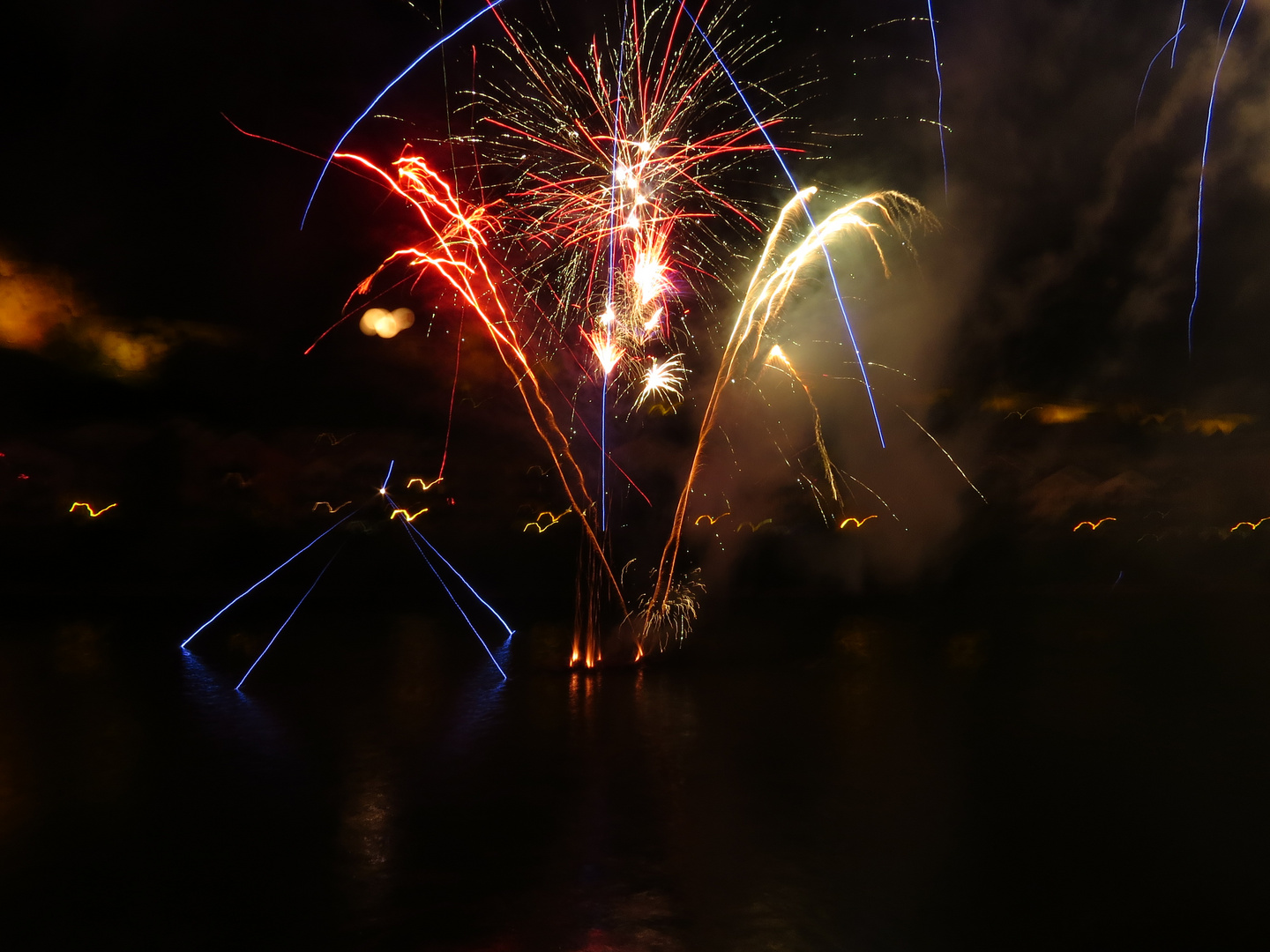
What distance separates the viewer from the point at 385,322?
14.7 meters

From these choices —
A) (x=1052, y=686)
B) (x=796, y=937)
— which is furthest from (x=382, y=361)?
(x=796, y=937)

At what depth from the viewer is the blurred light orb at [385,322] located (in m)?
14.5

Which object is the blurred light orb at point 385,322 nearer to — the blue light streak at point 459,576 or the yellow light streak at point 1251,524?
the blue light streak at point 459,576

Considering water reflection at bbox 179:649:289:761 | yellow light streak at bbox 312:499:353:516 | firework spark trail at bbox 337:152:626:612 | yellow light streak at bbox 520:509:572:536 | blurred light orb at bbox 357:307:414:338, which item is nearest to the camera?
water reflection at bbox 179:649:289:761

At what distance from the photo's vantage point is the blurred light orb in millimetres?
14531

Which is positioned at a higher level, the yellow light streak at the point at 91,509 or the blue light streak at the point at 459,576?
the yellow light streak at the point at 91,509

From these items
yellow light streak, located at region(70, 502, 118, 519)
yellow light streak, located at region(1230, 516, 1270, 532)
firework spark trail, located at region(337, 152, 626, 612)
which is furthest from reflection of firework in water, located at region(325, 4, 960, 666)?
yellow light streak, located at region(1230, 516, 1270, 532)

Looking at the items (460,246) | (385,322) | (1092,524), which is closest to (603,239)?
(460,246)

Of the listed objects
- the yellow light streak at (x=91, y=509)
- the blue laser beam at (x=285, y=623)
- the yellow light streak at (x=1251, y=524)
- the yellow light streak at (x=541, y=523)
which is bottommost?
the blue laser beam at (x=285, y=623)

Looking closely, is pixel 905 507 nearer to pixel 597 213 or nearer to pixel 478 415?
pixel 478 415

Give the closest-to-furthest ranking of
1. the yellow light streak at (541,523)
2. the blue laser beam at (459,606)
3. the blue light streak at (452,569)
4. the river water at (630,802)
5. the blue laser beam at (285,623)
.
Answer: the river water at (630,802)
the blue laser beam at (285,623)
the blue laser beam at (459,606)
the blue light streak at (452,569)
the yellow light streak at (541,523)

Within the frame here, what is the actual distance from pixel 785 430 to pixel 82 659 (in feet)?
39.2

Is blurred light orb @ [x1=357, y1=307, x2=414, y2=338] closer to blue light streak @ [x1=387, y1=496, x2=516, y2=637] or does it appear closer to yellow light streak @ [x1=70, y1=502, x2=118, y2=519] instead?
blue light streak @ [x1=387, y1=496, x2=516, y2=637]

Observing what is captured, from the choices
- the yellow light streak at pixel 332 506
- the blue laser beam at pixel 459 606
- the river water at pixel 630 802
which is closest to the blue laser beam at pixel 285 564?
the yellow light streak at pixel 332 506
